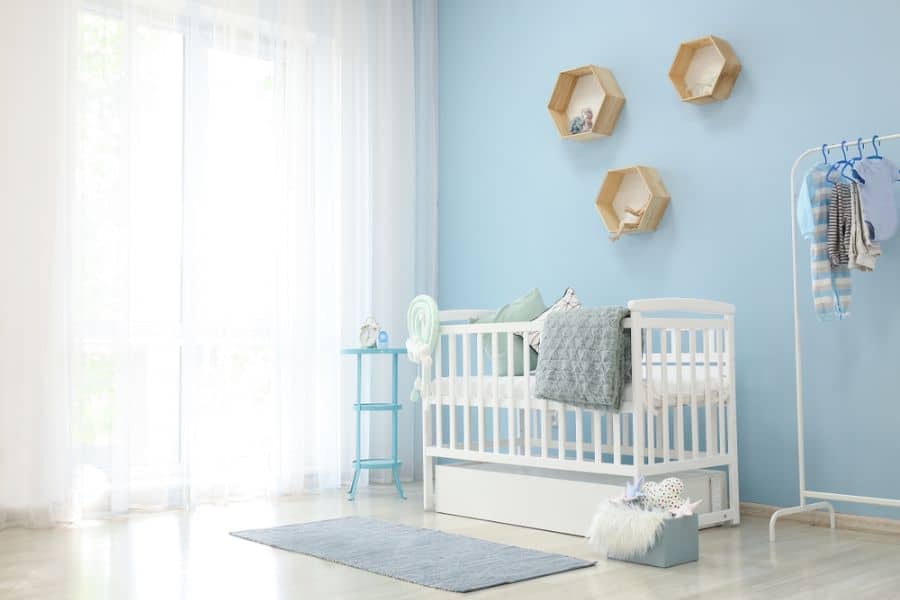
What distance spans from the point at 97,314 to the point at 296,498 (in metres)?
1.09

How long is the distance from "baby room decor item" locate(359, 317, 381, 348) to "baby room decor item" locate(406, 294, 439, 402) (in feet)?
1.19

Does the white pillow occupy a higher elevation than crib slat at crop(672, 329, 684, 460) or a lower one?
higher

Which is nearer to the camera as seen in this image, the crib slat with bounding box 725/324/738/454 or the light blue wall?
the light blue wall

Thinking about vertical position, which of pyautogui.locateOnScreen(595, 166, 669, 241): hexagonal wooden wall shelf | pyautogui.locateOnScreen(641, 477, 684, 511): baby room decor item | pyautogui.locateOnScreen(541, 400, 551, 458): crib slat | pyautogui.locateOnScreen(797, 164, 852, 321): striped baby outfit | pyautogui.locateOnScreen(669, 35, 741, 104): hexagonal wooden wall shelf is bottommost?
pyautogui.locateOnScreen(641, 477, 684, 511): baby room decor item

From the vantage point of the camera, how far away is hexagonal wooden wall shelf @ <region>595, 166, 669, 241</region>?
368 cm

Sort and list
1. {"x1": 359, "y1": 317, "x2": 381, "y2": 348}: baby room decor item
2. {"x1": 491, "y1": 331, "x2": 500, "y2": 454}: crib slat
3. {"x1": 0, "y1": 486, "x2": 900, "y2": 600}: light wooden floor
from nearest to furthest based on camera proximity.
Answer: {"x1": 0, "y1": 486, "x2": 900, "y2": 600}: light wooden floor
{"x1": 491, "y1": 331, "x2": 500, "y2": 454}: crib slat
{"x1": 359, "y1": 317, "x2": 381, "y2": 348}: baby room decor item

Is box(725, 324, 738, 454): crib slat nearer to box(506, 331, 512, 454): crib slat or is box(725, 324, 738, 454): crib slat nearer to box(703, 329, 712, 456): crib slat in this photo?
box(703, 329, 712, 456): crib slat

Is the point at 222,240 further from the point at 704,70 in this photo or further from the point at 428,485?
the point at 704,70

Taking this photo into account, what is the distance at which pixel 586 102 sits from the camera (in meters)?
4.00

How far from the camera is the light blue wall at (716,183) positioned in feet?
10.4

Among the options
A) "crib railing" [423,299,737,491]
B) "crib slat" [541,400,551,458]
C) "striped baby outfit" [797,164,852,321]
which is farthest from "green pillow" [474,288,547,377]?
"striped baby outfit" [797,164,852,321]

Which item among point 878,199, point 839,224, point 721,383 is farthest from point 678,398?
point 878,199

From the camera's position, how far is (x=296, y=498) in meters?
3.95

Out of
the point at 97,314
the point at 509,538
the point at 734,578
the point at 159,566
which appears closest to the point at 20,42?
the point at 97,314
